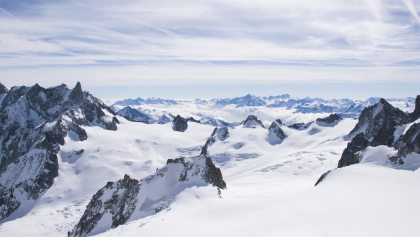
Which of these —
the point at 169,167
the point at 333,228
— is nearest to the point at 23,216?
the point at 169,167

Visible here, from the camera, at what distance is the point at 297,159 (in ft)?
636

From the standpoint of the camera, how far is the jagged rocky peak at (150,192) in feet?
242

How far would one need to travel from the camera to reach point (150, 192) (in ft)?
254

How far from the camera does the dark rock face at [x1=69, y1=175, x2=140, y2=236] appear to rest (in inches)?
3002

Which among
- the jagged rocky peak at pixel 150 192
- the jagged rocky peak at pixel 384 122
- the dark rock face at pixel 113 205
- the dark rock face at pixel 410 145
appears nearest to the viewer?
the dark rock face at pixel 410 145

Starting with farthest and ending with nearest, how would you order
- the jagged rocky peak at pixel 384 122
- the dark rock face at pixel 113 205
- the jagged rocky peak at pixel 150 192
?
the jagged rocky peak at pixel 384 122, the dark rock face at pixel 113 205, the jagged rocky peak at pixel 150 192

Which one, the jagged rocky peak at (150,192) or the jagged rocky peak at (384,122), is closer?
the jagged rocky peak at (150,192)

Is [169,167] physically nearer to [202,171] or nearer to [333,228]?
[202,171]

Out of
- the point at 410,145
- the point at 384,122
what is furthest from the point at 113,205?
the point at 384,122

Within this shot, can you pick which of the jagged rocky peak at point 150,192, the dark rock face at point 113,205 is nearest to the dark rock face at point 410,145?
the jagged rocky peak at point 150,192

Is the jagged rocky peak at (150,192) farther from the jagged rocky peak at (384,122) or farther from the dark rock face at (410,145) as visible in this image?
the jagged rocky peak at (384,122)

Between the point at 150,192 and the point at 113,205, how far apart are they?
1037cm

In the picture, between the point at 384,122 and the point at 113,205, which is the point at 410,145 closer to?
the point at 113,205

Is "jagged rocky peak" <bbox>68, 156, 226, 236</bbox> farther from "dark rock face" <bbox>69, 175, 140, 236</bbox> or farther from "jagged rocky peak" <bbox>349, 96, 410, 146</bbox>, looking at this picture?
"jagged rocky peak" <bbox>349, 96, 410, 146</bbox>
